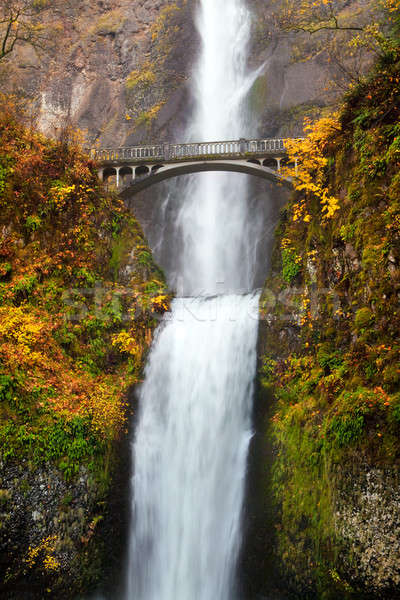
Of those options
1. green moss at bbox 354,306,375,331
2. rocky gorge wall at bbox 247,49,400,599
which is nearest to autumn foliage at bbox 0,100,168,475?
rocky gorge wall at bbox 247,49,400,599

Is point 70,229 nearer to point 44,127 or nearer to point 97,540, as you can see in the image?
point 97,540

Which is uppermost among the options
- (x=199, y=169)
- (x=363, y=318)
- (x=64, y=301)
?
(x=199, y=169)

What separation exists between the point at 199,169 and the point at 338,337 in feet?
A: 33.2

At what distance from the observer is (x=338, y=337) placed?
9125 mm

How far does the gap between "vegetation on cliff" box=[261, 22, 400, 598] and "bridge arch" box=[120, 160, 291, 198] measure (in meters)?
4.66

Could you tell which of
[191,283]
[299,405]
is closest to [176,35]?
[191,283]

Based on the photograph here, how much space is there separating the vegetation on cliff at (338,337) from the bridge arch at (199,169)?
15.3 ft

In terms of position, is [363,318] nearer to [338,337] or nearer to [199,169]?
[338,337]

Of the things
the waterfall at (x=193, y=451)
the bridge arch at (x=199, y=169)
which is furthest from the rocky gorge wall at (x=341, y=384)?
the bridge arch at (x=199, y=169)

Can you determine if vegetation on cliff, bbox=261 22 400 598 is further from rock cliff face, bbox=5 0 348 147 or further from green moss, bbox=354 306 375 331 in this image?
rock cliff face, bbox=5 0 348 147

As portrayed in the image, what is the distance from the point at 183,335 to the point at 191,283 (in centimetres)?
916

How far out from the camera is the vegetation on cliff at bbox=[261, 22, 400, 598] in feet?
22.8

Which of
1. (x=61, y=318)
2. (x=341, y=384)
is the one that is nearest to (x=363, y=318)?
(x=341, y=384)

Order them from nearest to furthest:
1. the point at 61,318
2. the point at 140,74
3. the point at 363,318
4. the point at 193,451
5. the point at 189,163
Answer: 1. the point at 363,318
2. the point at 193,451
3. the point at 61,318
4. the point at 189,163
5. the point at 140,74
